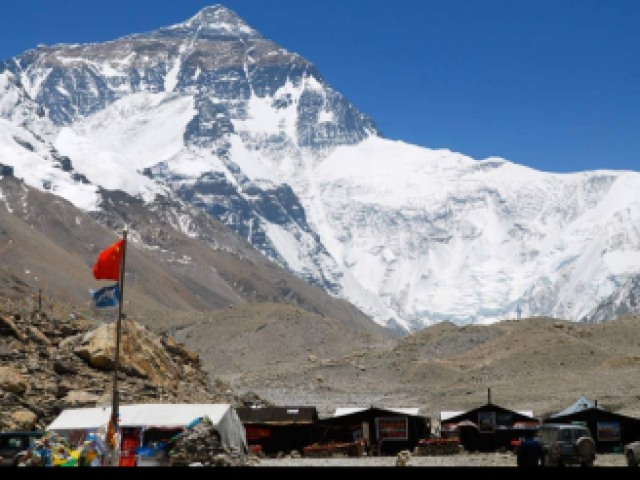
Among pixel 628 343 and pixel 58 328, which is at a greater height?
pixel 628 343

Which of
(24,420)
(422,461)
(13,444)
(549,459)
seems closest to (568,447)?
(549,459)

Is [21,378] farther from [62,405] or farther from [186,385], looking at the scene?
[186,385]

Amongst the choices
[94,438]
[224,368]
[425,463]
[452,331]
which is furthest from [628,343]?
[94,438]

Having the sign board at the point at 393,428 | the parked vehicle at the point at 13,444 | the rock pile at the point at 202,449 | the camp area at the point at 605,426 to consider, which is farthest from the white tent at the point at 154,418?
the camp area at the point at 605,426

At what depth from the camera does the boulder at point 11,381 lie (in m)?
41.1

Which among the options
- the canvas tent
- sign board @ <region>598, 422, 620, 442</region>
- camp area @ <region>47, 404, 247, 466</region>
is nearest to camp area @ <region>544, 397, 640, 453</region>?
sign board @ <region>598, 422, 620, 442</region>

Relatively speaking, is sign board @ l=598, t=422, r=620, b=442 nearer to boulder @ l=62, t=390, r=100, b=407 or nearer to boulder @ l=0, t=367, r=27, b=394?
boulder @ l=62, t=390, r=100, b=407

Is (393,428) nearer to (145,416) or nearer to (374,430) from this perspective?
(374,430)

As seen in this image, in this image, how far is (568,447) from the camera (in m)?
33.8

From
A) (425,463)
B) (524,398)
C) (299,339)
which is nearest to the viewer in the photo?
(425,463)

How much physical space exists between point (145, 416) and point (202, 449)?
3.56 meters

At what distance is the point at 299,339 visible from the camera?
505 ft

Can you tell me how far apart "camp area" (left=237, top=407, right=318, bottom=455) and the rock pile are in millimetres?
13015

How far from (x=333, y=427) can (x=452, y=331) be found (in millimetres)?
91006
